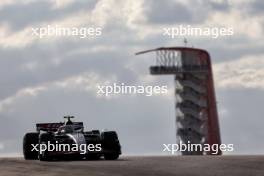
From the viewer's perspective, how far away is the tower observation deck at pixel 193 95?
124m

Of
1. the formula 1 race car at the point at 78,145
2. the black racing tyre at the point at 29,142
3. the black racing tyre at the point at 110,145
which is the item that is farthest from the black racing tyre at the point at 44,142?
the black racing tyre at the point at 110,145

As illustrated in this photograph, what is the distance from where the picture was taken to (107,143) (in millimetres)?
41438

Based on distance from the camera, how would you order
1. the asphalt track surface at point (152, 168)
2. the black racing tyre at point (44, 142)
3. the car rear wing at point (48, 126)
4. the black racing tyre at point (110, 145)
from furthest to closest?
the car rear wing at point (48, 126)
the black racing tyre at point (110, 145)
the black racing tyre at point (44, 142)
the asphalt track surface at point (152, 168)

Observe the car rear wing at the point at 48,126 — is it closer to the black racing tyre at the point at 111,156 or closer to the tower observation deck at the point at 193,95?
the black racing tyre at the point at 111,156

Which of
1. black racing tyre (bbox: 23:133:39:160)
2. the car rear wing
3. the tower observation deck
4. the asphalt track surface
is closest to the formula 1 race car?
black racing tyre (bbox: 23:133:39:160)

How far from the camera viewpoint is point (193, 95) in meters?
125

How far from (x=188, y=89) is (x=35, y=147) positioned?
3262 inches

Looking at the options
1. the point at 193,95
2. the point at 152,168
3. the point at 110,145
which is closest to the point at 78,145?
the point at 110,145

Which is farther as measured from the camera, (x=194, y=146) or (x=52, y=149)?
(x=194, y=146)

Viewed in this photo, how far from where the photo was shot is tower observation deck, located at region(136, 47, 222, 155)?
12356cm

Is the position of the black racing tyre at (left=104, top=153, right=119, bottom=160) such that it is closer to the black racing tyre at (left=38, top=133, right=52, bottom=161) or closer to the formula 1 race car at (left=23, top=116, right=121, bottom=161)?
the formula 1 race car at (left=23, top=116, right=121, bottom=161)

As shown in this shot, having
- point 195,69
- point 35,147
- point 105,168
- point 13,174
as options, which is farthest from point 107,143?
point 195,69

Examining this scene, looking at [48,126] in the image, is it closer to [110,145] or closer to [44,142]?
[44,142]

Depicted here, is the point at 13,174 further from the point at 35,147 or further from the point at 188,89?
the point at 188,89
